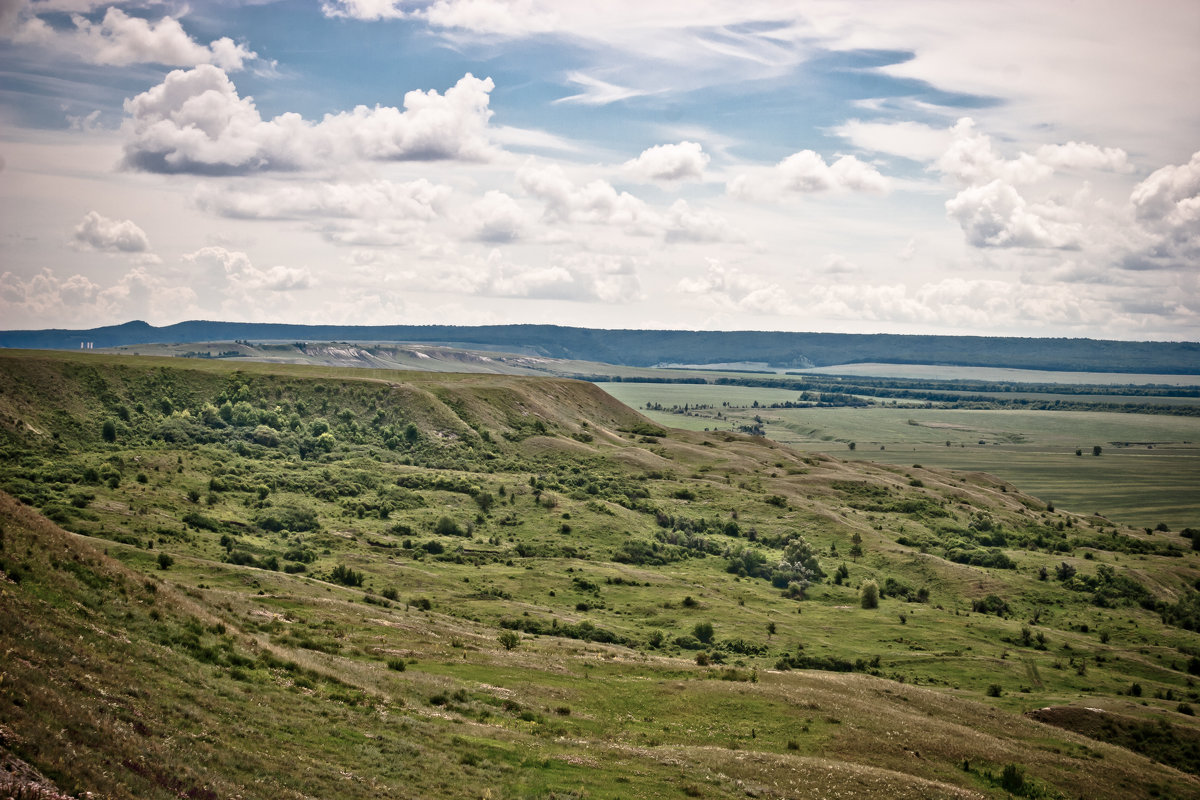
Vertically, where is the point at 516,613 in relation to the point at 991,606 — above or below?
above

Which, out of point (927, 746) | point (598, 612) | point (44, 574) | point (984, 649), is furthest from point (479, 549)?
point (44, 574)

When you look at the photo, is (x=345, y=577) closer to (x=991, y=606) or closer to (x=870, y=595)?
(x=870, y=595)

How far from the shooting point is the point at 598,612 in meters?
92.4

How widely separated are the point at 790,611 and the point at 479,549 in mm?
41727

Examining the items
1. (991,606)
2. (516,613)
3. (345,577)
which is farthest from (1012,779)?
(991,606)

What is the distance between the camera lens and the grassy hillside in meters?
28.3

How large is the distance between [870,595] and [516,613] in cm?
5298

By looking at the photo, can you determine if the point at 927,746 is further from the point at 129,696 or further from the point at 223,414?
the point at 223,414

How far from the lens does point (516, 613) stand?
81375mm

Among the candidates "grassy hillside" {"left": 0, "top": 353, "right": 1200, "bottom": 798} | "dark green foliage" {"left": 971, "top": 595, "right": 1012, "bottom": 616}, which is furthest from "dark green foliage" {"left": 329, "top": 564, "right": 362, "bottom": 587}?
"dark green foliage" {"left": 971, "top": 595, "right": 1012, "bottom": 616}

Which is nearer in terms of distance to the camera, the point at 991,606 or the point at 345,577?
the point at 345,577

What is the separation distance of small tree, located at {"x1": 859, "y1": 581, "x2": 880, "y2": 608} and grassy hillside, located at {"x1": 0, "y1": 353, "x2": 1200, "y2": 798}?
1869 millimetres

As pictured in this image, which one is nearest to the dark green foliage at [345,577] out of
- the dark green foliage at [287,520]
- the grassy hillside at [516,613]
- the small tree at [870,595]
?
the grassy hillside at [516,613]

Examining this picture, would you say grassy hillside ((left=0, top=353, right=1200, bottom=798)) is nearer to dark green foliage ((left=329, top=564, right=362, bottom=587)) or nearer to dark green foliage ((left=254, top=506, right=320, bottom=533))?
dark green foliage ((left=329, top=564, right=362, bottom=587))
